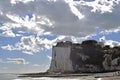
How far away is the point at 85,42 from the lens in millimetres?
130125

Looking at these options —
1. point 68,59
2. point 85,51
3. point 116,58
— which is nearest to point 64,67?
point 68,59

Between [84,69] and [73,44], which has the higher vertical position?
[73,44]

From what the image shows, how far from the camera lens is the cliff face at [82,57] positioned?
375 ft

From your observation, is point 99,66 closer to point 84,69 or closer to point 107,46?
point 84,69

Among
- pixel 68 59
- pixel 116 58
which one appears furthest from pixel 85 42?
pixel 116 58

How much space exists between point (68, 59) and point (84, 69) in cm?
765

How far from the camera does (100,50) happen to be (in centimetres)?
12312

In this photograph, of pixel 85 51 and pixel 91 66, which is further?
pixel 85 51

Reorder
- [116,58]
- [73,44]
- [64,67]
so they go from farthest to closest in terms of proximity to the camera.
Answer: [73,44], [64,67], [116,58]

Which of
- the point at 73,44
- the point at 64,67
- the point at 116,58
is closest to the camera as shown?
the point at 116,58

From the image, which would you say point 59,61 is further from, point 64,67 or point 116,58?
point 116,58

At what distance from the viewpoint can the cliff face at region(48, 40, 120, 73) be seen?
114 metres

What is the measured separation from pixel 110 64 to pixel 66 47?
19.0 m

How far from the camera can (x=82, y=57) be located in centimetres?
12125
